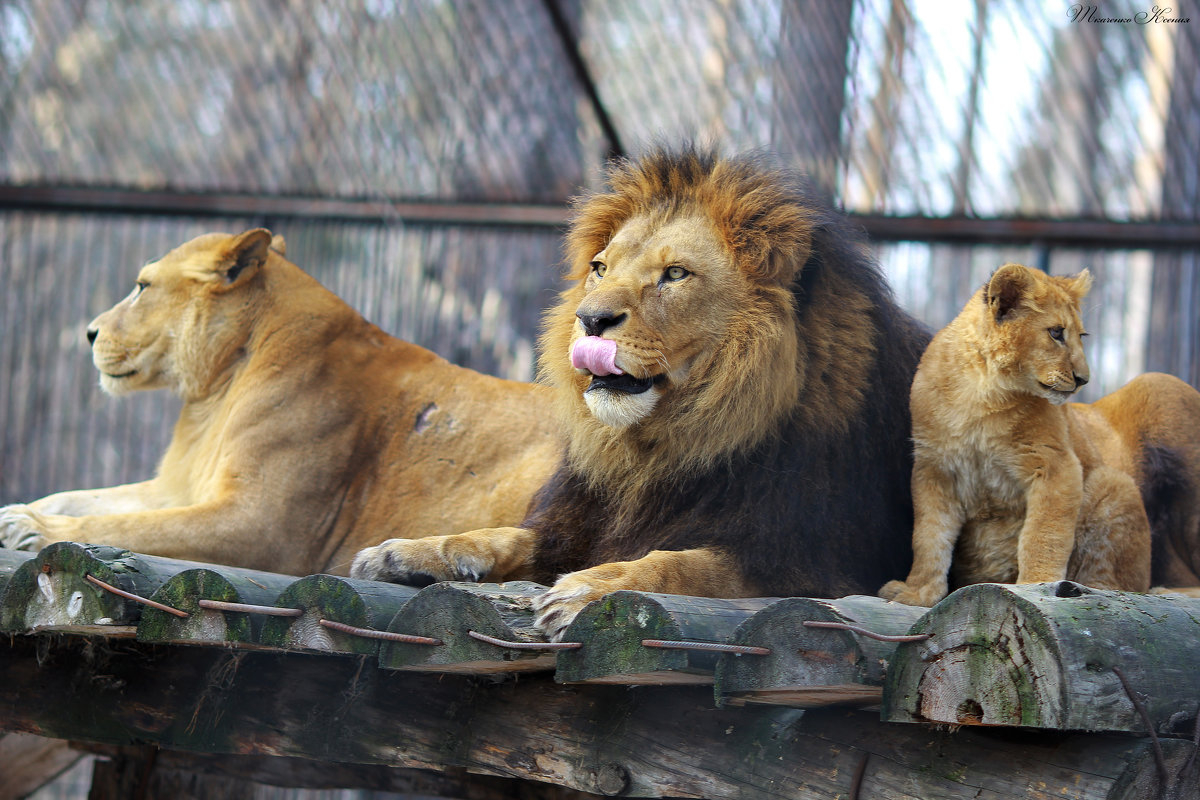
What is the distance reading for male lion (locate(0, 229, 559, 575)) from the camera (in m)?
3.73

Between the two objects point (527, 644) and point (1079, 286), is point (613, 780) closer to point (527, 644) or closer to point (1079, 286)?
point (527, 644)

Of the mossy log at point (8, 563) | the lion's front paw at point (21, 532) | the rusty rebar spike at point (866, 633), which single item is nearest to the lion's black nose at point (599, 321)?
the rusty rebar spike at point (866, 633)

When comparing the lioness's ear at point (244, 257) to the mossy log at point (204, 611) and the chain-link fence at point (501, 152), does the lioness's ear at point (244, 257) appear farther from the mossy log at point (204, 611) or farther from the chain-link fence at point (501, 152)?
the mossy log at point (204, 611)

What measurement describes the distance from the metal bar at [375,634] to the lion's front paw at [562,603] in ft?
0.61

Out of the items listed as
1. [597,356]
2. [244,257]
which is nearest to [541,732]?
[597,356]

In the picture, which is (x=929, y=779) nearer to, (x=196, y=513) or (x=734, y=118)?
(x=196, y=513)

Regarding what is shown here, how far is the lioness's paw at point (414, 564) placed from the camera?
2.72 meters

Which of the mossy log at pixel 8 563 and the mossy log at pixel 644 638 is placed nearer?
the mossy log at pixel 644 638

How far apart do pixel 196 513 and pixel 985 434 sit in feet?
7.28

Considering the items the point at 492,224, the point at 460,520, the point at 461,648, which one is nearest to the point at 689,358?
the point at 461,648

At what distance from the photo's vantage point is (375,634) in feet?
6.88

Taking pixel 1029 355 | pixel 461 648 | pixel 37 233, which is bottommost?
pixel 461 648

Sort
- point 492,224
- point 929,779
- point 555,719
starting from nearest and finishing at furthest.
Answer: point 929,779
point 555,719
point 492,224

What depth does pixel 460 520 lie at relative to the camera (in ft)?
12.4
